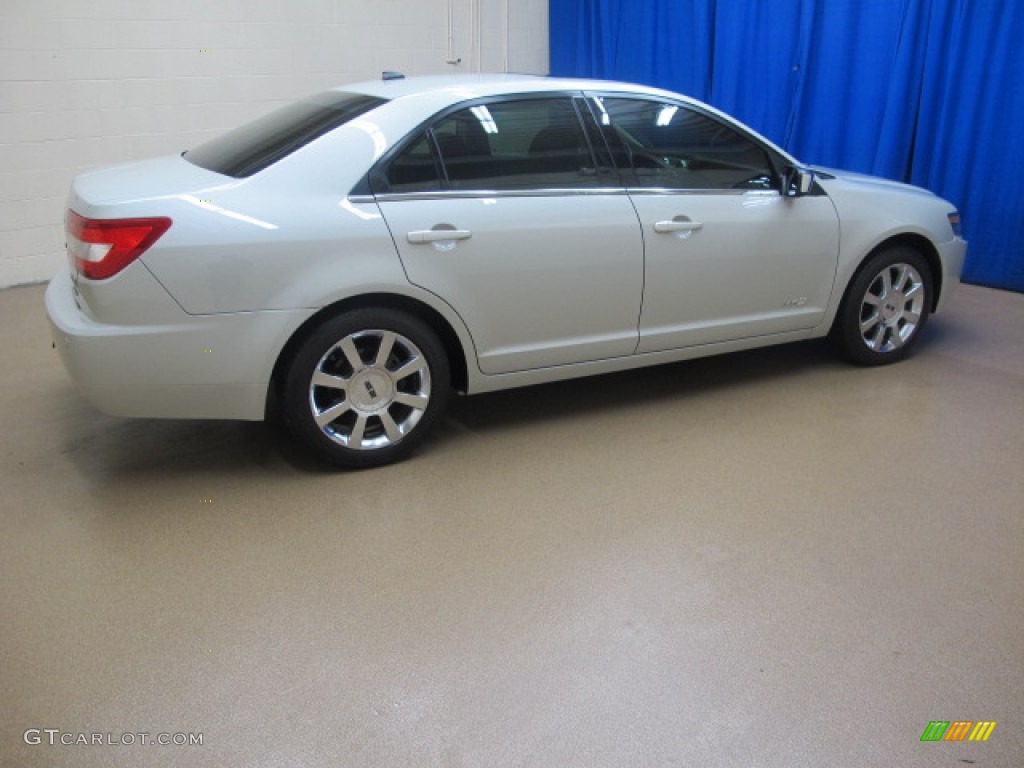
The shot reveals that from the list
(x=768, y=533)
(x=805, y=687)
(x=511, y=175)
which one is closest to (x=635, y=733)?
(x=805, y=687)

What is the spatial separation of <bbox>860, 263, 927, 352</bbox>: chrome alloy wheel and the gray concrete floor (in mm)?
416

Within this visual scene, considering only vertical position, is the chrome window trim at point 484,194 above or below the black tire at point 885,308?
above

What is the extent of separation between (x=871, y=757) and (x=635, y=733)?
0.53 meters

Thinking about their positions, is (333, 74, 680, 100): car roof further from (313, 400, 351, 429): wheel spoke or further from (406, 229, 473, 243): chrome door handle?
(313, 400, 351, 429): wheel spoke

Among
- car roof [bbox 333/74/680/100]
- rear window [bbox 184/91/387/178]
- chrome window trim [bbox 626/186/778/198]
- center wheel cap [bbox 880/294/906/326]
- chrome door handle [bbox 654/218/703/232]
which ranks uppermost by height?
car roof [bbox 333/74/680/100]

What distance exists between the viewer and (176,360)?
2.88m

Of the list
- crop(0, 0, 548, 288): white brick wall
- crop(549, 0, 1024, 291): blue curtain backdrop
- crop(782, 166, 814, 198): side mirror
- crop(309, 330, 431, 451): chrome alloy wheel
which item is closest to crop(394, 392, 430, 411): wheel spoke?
crop(309, 330, 431, 451): chrome alloy wheel

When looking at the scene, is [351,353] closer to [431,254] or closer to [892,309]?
[431,254]

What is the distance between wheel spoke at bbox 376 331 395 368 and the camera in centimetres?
312

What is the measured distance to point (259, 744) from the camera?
1.98 m

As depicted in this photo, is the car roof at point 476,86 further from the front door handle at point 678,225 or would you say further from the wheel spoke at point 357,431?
the wheel spoke at point 357,431

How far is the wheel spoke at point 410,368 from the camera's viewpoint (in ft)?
10.4

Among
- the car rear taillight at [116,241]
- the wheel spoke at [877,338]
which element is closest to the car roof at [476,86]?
the car rear taillight at [116,241]

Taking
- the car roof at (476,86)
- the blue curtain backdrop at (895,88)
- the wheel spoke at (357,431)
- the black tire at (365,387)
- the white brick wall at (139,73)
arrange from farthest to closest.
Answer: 1. the white brick wall at (139,73)
2. the blue curtain backdrop at (895,88)
3. the car roof at (476,86)
4. the wheel spoke at (357,431)
5. the black tire at (365,387)
